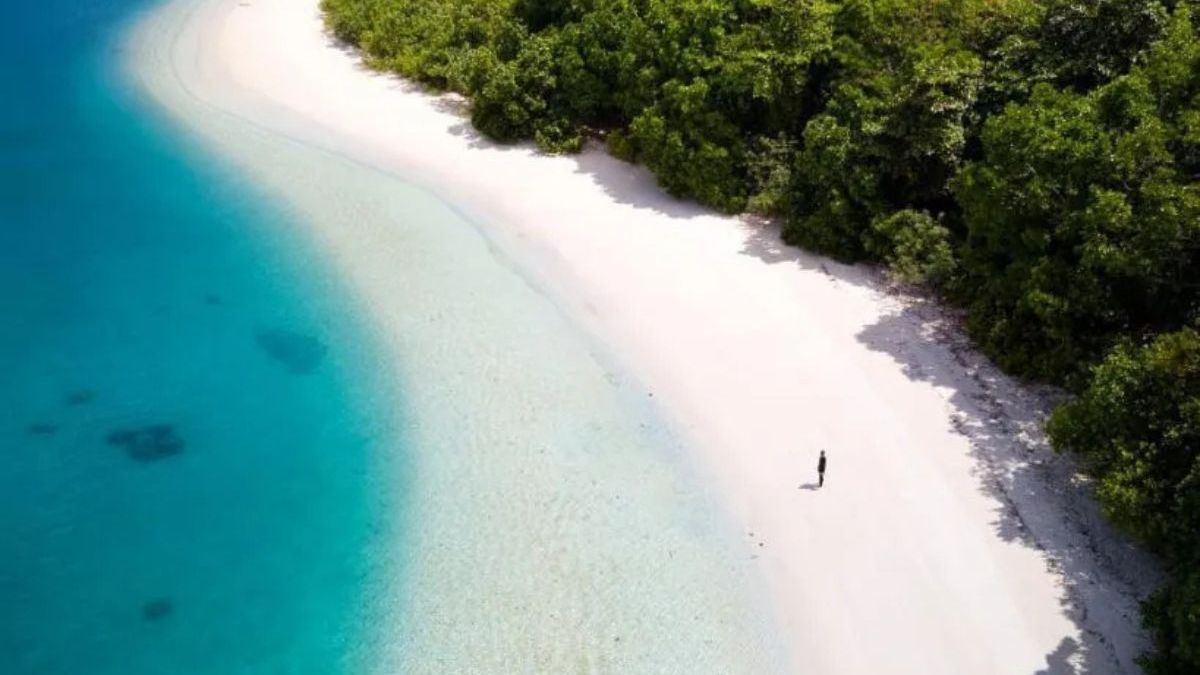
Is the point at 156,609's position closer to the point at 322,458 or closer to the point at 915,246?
the point at 322,458

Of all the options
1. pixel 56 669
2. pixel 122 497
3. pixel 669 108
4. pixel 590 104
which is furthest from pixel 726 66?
pixel 56 669

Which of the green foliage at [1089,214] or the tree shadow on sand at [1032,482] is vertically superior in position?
the green foliage at [1089,214]

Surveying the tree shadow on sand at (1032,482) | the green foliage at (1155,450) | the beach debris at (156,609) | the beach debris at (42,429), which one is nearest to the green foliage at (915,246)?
the tree shadow on sand at (1032,482)

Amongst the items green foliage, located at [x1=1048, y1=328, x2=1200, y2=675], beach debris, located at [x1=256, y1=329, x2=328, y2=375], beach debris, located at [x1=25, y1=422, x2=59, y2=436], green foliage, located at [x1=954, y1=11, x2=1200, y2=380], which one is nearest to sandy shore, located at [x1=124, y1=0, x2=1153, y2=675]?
green foliage, located at [x1=1048, y1=328, x2=1200, y2=675]

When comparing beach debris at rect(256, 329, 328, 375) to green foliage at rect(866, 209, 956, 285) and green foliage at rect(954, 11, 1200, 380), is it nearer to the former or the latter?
green foliage at rect(866, 209, 956, 285)

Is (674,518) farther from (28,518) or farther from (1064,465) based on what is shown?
(28,518)

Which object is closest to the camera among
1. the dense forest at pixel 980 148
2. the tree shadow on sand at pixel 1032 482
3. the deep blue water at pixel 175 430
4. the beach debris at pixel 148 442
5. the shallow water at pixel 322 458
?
the tree shadow on sand at pixel 1032 482

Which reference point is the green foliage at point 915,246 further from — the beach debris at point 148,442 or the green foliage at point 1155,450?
the beach debris at point 148,442

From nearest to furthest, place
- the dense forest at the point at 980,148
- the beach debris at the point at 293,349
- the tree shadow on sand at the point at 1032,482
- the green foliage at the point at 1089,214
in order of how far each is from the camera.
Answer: the tree shadow on sand at the point at 1032,482, the dense forest at the point at 980,148, the green foliage at the point at 1089,214, the beach debris at the point at 293,349
